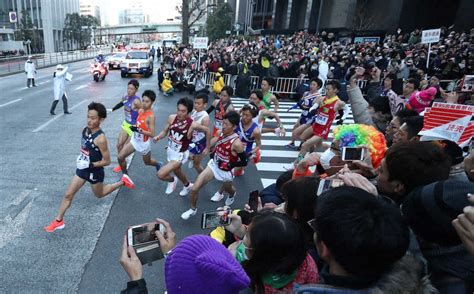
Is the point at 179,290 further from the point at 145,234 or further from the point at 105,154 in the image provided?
the point at 105,154

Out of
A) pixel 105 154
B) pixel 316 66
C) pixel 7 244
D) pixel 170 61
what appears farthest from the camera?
pixel 170 61

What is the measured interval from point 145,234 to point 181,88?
1588 centimetres

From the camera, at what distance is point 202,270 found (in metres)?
1.49

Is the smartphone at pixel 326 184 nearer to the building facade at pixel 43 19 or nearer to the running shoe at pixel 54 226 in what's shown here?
the running shoe at pixel 54 226

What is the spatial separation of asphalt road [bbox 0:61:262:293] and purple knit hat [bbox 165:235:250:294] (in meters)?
2.26

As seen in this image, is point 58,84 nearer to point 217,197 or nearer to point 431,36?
point 217,197

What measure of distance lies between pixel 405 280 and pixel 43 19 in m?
80.8

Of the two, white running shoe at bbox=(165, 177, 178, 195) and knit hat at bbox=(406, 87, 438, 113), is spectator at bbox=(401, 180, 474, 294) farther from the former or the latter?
knit hat at bbox=(406, 87, 438, 113)

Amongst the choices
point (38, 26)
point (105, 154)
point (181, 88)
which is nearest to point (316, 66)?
point (181, 88)

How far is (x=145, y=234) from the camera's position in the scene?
2016mm

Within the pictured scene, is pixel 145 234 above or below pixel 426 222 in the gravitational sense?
below

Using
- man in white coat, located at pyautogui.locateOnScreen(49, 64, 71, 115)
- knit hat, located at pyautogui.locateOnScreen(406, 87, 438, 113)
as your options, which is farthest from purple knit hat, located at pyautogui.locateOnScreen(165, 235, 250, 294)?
man in white coat, located at pyautogui.locateOnScreen(49, 64, 71, 115)

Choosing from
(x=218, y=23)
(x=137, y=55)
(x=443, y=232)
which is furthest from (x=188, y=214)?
(x=218, y=23)

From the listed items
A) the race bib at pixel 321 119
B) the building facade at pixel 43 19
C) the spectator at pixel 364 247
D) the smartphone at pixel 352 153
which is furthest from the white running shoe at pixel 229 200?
the building facade at pixel 43 19
